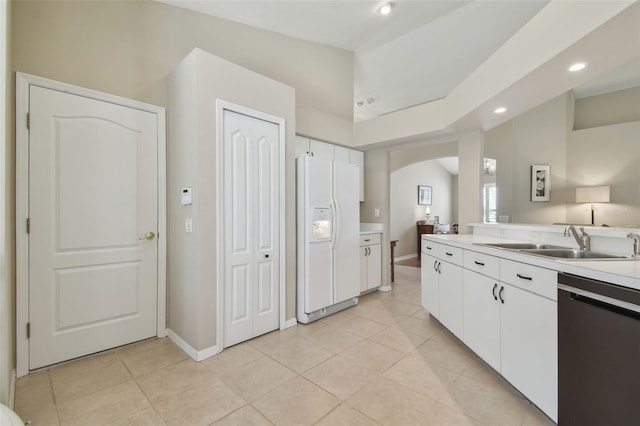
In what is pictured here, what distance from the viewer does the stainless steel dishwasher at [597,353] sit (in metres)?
1.15

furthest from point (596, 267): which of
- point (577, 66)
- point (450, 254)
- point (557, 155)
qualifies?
point (557, 155)

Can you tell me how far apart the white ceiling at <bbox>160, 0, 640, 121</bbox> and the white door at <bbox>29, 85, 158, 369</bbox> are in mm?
1449

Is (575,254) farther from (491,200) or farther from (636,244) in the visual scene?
(491,200)

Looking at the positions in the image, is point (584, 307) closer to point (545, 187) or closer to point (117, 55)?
point (117, 55)

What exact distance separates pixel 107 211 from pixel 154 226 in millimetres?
393

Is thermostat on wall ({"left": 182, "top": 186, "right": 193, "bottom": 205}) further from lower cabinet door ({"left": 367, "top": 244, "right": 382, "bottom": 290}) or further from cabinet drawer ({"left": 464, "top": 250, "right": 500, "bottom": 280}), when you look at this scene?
lower cabinet door ({"left": 367, "top": 244, "right": 382, "bottom": 290})

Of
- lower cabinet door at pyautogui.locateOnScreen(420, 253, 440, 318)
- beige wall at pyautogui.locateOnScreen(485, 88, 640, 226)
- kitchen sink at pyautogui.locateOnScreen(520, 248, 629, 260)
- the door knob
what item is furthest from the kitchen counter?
beige wall at pyautogui.locateOnScreen(485, 88, 640, 226)

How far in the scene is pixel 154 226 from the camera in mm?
2717

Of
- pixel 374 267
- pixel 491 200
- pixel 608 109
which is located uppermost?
pixel 608 109

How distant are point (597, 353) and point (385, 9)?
3627mm

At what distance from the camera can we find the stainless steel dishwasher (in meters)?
1.15

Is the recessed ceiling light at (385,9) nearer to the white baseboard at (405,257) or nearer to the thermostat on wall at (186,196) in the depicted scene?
Result: the thermostat on wall at (186,196)

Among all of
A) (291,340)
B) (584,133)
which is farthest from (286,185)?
(584,133)

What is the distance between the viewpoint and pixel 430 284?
3109 mm
